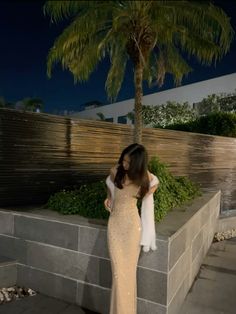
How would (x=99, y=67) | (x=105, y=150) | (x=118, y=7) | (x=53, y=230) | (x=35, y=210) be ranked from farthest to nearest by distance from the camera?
(x=99, y=67)
(x=105, y=150)
(x=118, y=7)
(x=35, y=210)
(x=53, y=230)

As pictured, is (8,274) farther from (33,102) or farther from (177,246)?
(33,102)

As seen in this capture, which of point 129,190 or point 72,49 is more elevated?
point 72,49

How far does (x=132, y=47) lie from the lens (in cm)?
538

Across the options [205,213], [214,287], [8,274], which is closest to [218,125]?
[205,213]

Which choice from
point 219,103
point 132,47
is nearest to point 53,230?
point 132,47

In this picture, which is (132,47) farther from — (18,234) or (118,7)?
(18,234)

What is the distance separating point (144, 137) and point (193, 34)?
2.08m

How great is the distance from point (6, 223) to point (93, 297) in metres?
1.39

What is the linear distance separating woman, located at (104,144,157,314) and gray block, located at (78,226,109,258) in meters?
0.52

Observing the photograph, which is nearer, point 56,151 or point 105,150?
point 56,151

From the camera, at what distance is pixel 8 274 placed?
4.07m

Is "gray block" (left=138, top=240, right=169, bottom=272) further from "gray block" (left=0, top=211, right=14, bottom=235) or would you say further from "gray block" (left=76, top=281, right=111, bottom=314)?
"gray block" (left=0, top=211, right=14, bottom=235)

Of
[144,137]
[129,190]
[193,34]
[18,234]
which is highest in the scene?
[193,34]

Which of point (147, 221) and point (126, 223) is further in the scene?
point (147, 221)
